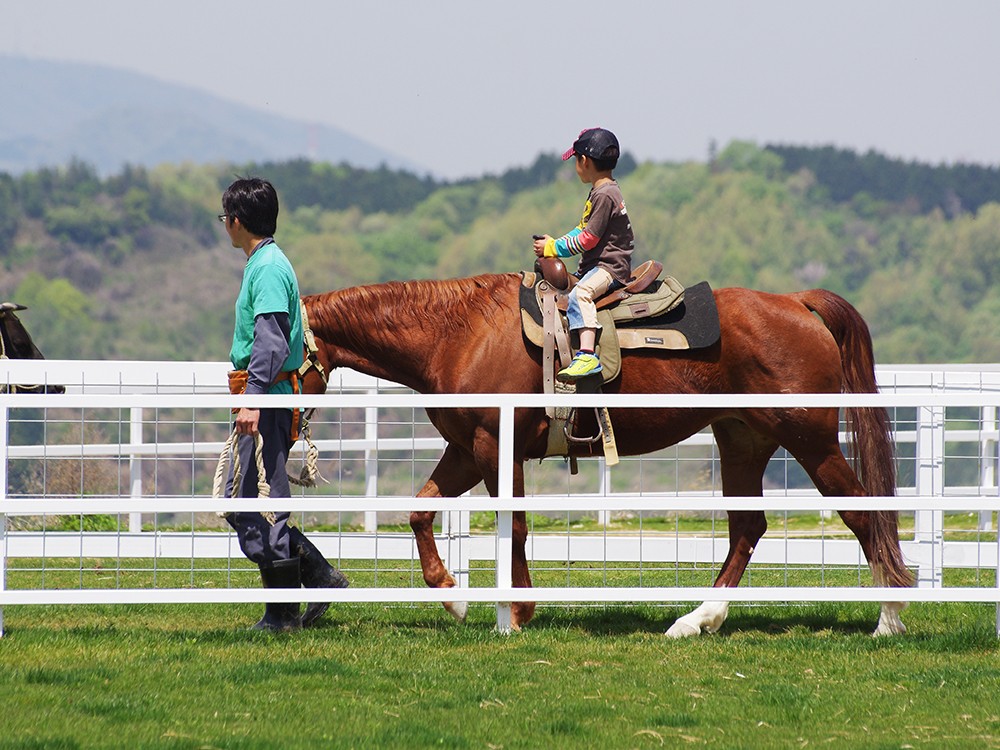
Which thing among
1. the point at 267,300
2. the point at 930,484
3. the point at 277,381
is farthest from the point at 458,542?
the point at 930,484

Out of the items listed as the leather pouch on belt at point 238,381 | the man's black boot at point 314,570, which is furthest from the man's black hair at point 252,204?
the man's black boot at point 314,570

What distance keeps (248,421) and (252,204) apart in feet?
3.57

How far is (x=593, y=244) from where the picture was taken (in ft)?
23.8

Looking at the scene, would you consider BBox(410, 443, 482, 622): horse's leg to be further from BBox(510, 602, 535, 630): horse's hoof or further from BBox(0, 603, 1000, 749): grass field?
BBox(510, 602, 535, 630): horse's hoof

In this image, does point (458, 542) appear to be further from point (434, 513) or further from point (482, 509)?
point (482, 509)

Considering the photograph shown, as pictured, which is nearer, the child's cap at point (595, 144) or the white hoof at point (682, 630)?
the white hoof at point (682, 630)

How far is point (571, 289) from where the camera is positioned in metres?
7.45

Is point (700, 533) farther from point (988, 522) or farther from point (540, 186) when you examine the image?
point (540, 186)

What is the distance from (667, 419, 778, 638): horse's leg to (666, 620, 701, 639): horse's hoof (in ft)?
1.46

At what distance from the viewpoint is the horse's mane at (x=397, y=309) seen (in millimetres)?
7488

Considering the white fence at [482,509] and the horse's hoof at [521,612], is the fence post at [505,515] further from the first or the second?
the horse's hoof at [521,612]

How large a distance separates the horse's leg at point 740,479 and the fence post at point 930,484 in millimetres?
861

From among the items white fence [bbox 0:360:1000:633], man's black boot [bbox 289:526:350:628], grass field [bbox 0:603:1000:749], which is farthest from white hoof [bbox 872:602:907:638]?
man's black boot [bbox 289:526:350:628]

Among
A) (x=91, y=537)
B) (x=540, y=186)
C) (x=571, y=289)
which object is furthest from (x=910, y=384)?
(x=540, y=186)
